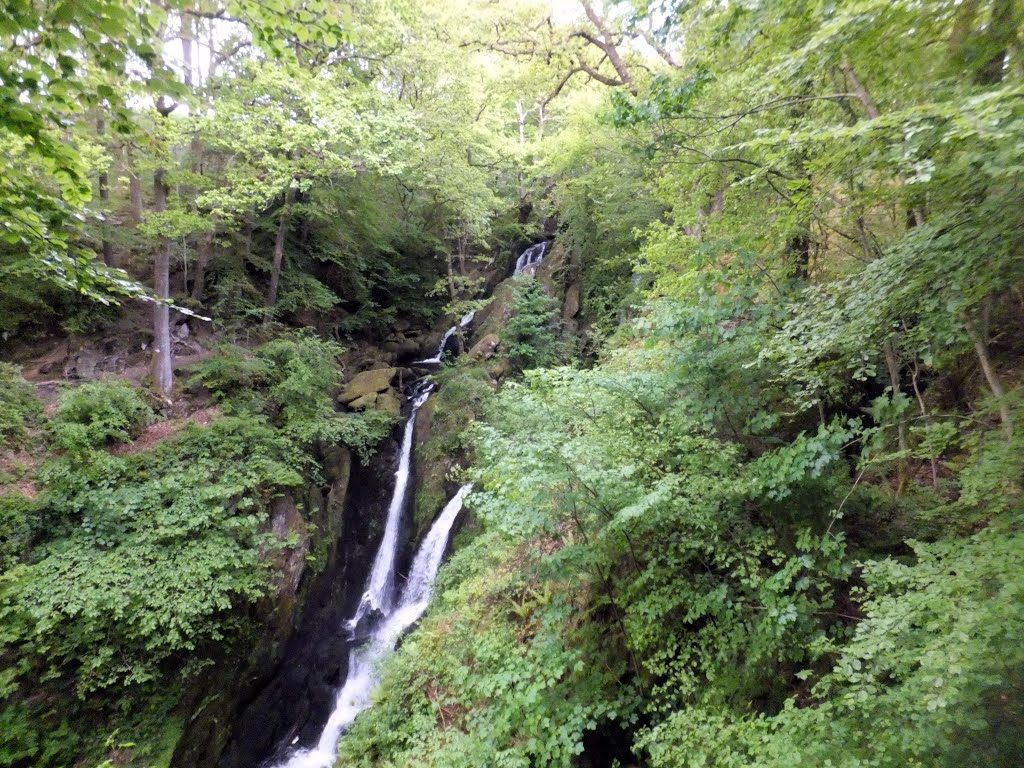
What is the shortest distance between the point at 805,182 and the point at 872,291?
66.7 inches

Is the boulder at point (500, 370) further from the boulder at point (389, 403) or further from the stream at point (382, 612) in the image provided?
the stream at point (382, 612)

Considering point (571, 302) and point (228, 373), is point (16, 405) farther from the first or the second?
point (571, 302)

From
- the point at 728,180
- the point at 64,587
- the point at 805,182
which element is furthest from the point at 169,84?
the point at 64,587

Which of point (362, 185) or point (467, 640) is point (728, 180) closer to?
point (467, 640)

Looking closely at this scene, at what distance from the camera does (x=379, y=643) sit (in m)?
8.84

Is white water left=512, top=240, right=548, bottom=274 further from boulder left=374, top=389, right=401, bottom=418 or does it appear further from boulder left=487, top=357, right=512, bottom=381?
boulder left=374, top=389, right=401, bottom=418

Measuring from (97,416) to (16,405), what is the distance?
1113mm

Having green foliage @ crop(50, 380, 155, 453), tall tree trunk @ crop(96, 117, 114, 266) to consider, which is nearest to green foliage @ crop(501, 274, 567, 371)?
green foliage @ crop(50, 380, 155, 453)

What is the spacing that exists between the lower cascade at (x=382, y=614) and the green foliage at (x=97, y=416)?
16.9 feet

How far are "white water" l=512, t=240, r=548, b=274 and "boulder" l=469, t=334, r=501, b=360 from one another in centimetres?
478

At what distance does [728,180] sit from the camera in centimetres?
584

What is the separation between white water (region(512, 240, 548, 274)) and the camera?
17859 mm

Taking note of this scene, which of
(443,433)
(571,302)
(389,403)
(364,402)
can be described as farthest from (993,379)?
(571,302)

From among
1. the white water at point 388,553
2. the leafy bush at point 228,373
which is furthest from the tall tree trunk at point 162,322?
the white water at point 388,553
